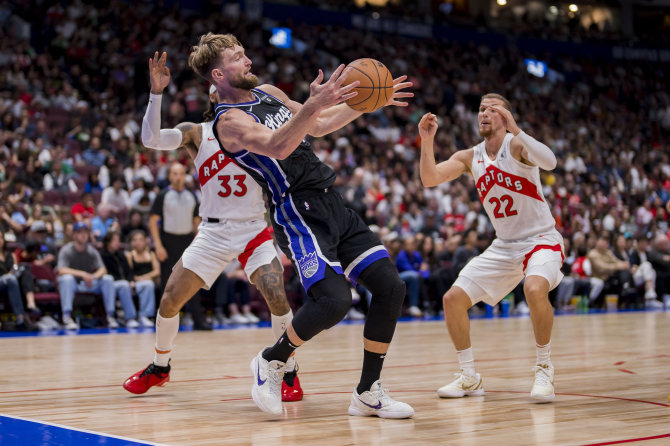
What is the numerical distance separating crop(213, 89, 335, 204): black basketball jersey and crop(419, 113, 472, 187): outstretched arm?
968mm

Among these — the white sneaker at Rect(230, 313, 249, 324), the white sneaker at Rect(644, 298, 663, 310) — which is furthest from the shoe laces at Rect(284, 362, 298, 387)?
the white sneaker at Rect(644, 298, 663, 310)

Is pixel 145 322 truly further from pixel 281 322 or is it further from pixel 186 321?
pixel 281 322

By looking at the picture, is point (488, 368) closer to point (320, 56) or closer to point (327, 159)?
point (327, 159)

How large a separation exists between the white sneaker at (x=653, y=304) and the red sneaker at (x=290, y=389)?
13.6m

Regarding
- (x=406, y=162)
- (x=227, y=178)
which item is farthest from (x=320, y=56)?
(x=227, y=178)

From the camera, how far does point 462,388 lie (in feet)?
17.7

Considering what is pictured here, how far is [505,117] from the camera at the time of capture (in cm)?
551

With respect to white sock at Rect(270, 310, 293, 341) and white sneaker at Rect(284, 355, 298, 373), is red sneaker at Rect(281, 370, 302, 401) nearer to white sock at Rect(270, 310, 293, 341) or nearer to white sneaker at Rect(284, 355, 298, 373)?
white sneaker at Rect(284, 355, 298, 373)

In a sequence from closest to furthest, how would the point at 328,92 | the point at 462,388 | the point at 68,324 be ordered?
1. the point at 328,92
2. the point at 462,388
3. the point at 68,324

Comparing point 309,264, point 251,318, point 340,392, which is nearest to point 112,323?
point 251,318

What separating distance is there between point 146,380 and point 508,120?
2865mm

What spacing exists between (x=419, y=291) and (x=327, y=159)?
4.46 metres

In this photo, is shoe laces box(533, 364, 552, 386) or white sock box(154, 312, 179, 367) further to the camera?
white sock box(154, 312, 179, 367)

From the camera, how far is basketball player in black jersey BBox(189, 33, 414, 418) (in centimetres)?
448
